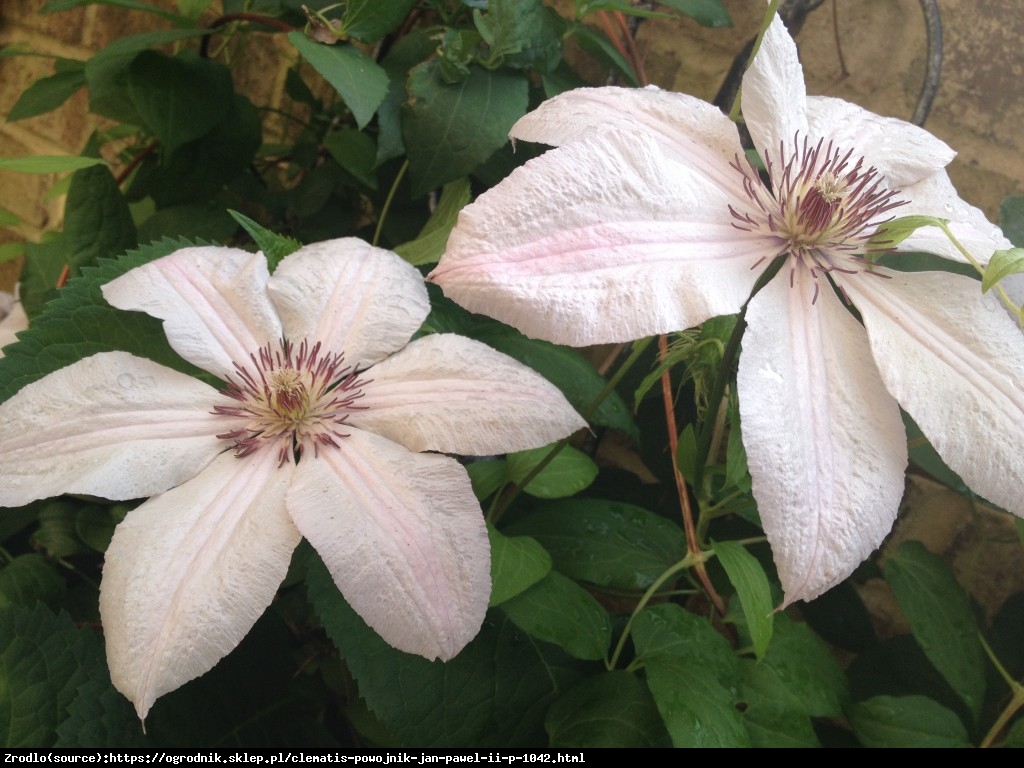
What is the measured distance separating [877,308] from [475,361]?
229 millimetres

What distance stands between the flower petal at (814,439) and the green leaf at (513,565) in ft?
0.73

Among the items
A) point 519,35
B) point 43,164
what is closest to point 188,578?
point 43,164

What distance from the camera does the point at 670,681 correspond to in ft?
1.78

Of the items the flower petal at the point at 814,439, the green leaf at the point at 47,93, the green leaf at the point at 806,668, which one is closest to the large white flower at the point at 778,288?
the flower petal at the point at 814,439

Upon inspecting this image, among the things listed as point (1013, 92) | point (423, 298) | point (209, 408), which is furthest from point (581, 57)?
point (209, 408)

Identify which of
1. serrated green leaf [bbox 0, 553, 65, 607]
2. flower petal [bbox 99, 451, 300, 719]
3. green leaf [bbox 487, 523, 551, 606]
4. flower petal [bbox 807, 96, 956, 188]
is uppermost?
flower petal [bbox 807, 96, 956, 188]

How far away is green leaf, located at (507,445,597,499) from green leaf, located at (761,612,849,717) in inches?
8.3

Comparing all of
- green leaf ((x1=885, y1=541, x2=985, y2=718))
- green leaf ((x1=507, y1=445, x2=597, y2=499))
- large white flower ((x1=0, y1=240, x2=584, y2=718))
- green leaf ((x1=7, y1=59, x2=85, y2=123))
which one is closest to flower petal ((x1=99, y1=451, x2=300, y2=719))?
large white flower ((x1=0, y1=240, x2=584, y2=718))

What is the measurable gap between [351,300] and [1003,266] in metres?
0.37

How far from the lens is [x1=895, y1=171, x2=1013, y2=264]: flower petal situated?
442mm

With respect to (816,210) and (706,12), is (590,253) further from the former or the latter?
(706,12)

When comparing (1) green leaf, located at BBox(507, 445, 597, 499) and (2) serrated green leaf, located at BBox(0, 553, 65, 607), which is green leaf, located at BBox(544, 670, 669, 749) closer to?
(1) green leaf, located at BBox(507, 445, 597, 499)

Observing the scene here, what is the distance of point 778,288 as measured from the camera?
15.8 inches
